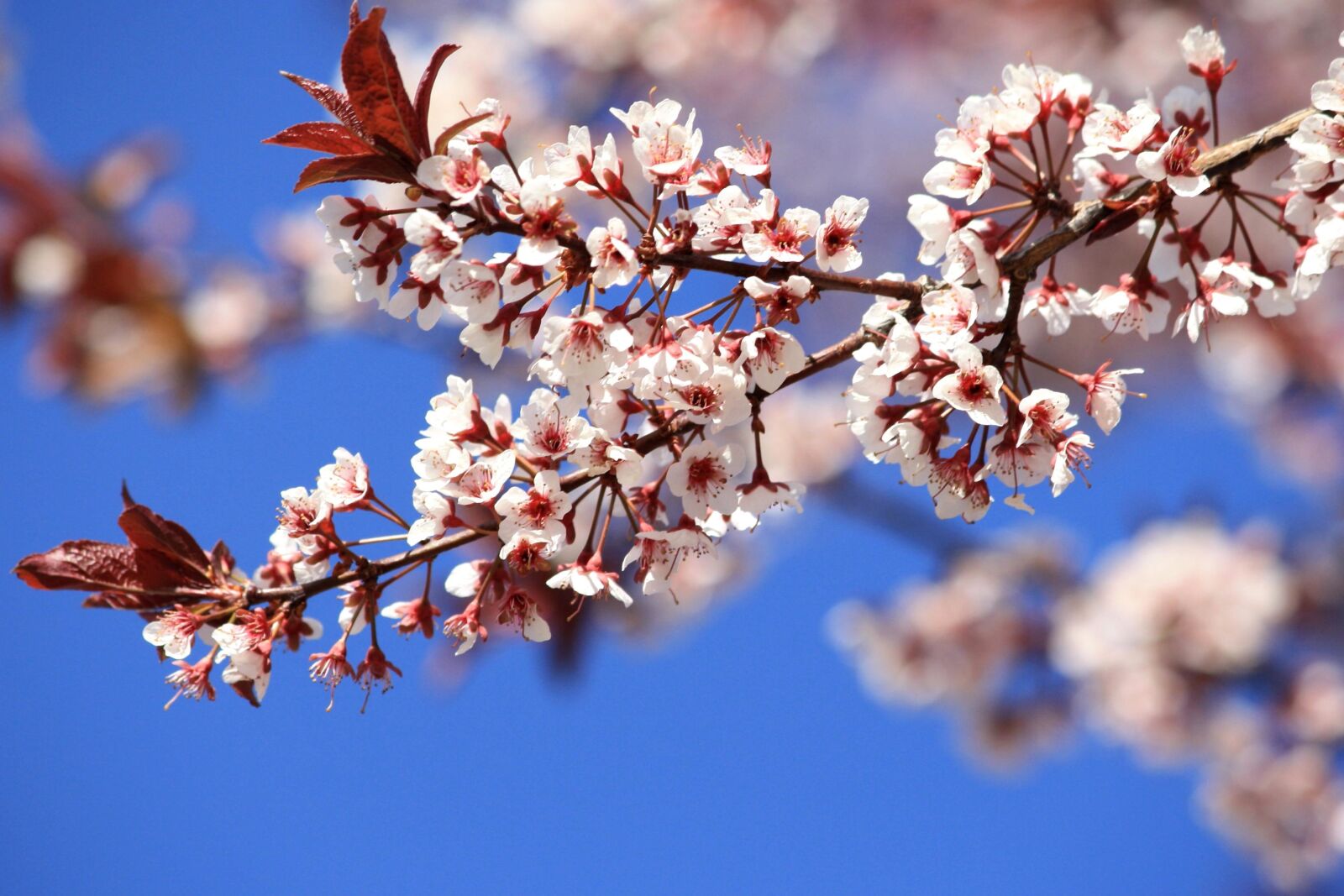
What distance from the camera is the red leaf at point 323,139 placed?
108cm

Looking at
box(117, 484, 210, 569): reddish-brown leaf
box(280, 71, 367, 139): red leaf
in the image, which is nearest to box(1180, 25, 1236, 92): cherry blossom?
box(280, 71, 367, 139): red leaf

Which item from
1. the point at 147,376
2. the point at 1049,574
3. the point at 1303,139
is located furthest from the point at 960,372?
the point at 147,376

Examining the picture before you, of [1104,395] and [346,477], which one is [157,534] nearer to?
[346,477]

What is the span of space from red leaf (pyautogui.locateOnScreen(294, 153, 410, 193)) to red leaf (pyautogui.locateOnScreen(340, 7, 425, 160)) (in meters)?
0.02

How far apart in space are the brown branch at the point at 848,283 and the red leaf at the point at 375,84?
304 mm

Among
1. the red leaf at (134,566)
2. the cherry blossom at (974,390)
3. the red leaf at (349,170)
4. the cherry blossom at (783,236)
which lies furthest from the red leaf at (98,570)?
the cherry blossom at (974,390)

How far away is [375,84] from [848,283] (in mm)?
509

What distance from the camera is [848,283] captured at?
1.12 m

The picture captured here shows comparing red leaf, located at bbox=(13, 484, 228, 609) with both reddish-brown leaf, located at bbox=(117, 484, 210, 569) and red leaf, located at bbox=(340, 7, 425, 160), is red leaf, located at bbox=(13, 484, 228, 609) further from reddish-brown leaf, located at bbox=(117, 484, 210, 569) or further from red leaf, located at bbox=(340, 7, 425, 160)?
red leaf, located at bbox=(340, 7, 425, 160)

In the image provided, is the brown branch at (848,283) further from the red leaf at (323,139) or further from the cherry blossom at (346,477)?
the red leaf at (323,139)

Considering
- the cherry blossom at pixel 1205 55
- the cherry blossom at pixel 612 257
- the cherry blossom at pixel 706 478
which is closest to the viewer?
the cherry blossom at pixel 612 257

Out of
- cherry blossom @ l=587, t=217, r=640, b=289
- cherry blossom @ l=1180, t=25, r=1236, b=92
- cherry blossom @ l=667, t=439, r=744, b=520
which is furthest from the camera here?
cherry blossom @ l=1180, t=25, r=1236, b=92

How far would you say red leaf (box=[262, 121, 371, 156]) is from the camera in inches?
42.6

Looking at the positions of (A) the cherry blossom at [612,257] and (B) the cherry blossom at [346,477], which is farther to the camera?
(B) the cherry blossom at [346,477]
